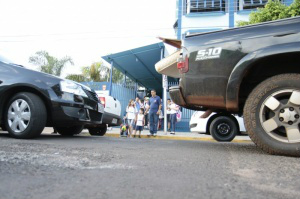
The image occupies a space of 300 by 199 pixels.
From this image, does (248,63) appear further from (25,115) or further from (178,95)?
(25,115)

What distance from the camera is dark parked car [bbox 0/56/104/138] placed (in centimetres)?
376

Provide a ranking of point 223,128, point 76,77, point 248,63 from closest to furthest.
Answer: point 248,63 < point 223,128 < point 76,77

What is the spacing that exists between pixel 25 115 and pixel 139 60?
10698mm

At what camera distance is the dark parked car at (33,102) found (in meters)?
3.76

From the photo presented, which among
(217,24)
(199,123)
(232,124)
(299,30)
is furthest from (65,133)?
(217,24)

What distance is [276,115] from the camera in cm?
254

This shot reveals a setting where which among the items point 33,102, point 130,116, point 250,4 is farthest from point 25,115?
point 250,4

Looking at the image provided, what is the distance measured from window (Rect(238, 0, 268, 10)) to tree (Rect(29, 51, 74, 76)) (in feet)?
50.2

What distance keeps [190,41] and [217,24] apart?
11.7 metres

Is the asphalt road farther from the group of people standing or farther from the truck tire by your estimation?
the group of people standing

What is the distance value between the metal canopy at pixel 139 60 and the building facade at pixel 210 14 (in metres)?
1.80

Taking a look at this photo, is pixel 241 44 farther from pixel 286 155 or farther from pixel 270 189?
pixel 270 189

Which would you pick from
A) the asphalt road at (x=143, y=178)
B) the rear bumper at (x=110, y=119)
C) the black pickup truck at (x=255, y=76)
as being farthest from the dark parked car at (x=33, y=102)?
the rear bumper at (x=110, y=119)

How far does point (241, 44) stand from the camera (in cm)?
280
